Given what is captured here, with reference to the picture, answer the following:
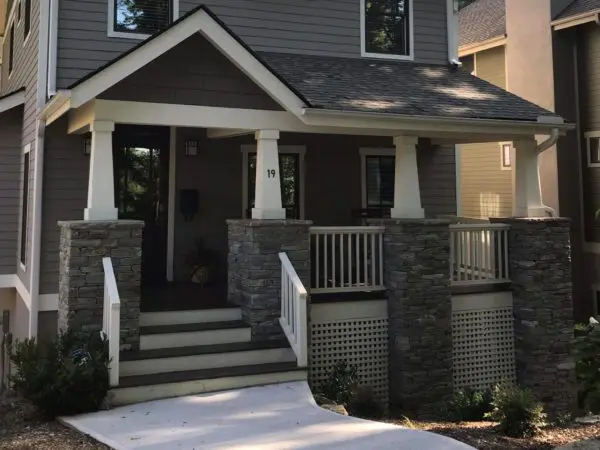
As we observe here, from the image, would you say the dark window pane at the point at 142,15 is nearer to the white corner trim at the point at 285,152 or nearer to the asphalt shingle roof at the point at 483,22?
the white corner trim at the point at 285,152

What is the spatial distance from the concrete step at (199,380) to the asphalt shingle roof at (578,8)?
11.2 metres

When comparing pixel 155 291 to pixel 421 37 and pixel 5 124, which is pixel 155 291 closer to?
pixel 5 124

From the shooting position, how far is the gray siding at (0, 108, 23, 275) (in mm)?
9422

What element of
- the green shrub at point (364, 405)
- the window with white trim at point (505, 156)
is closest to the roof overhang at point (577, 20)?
the window with white trim at point (505, 156)

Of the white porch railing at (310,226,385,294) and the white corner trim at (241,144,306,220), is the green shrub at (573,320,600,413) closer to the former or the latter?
the white porch railing at (310,226,385,294)

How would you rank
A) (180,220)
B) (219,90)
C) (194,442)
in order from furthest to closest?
(180,220) → (219,90) → (194,442)

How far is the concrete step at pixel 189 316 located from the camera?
21.8 feet

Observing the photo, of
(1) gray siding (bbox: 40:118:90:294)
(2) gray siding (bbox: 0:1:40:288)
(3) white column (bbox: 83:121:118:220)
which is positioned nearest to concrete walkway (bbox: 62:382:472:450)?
(3) white column (bbox: 83:121:118:220)

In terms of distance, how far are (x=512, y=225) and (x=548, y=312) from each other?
1310 mm

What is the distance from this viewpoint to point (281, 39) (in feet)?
30.7

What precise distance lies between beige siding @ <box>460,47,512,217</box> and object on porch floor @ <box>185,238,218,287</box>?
960cm

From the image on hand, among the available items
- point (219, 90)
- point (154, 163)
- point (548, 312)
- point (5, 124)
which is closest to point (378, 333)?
point (548, 312)

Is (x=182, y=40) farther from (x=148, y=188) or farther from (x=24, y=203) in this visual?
(x=24, y=203)

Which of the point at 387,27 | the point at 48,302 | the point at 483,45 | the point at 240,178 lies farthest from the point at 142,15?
the point at 483,45
